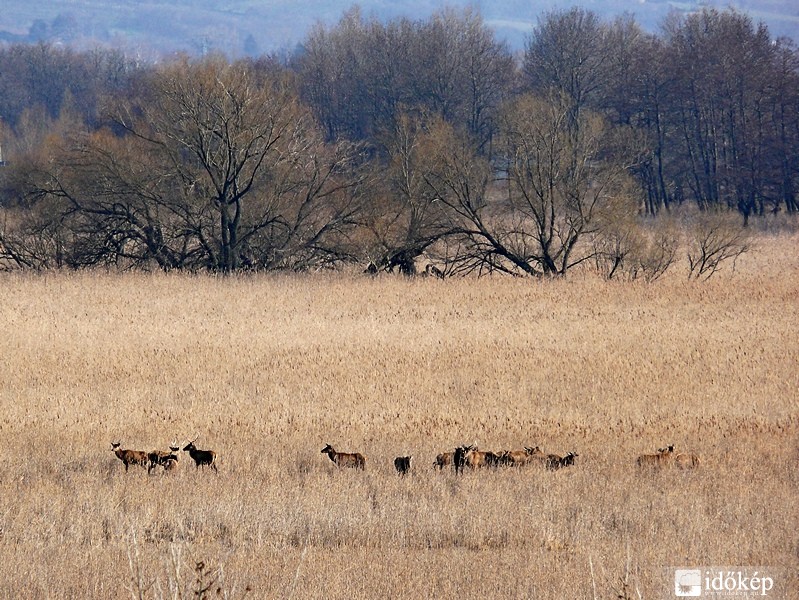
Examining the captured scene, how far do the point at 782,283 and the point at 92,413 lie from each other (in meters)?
17.4

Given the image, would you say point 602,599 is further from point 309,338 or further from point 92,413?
point 309,338

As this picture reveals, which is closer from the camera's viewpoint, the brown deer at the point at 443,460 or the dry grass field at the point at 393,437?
the dry grass field at the point at 393,437

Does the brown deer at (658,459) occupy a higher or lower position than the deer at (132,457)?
lower

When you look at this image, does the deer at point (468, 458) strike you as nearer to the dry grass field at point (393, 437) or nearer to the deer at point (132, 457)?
the dry grass field at point (393, 437)

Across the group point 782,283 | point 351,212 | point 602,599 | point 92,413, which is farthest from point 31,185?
point 602,599

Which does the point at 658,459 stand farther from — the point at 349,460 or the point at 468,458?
the point at 349,460

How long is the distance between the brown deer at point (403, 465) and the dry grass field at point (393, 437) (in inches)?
6.3

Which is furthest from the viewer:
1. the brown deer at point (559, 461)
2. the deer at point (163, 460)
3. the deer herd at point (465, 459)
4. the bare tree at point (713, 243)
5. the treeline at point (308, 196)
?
the treeline at point (308, 196)

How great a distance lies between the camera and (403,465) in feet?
29.7

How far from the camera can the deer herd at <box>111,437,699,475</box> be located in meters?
9.13

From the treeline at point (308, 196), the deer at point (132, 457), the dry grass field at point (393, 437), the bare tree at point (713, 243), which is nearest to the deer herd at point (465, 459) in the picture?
the deer at point (132, 457)

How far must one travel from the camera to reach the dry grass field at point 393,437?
20.8 ft

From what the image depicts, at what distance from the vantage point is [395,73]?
56.3 m

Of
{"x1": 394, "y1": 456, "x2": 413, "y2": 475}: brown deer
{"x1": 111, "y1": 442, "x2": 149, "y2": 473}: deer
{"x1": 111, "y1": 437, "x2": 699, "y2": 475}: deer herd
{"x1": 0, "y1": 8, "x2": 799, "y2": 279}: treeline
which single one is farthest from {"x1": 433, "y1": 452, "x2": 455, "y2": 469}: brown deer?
{"x1": 0, "y1": 8, "x2": 799, "y2": 279}: treeline
